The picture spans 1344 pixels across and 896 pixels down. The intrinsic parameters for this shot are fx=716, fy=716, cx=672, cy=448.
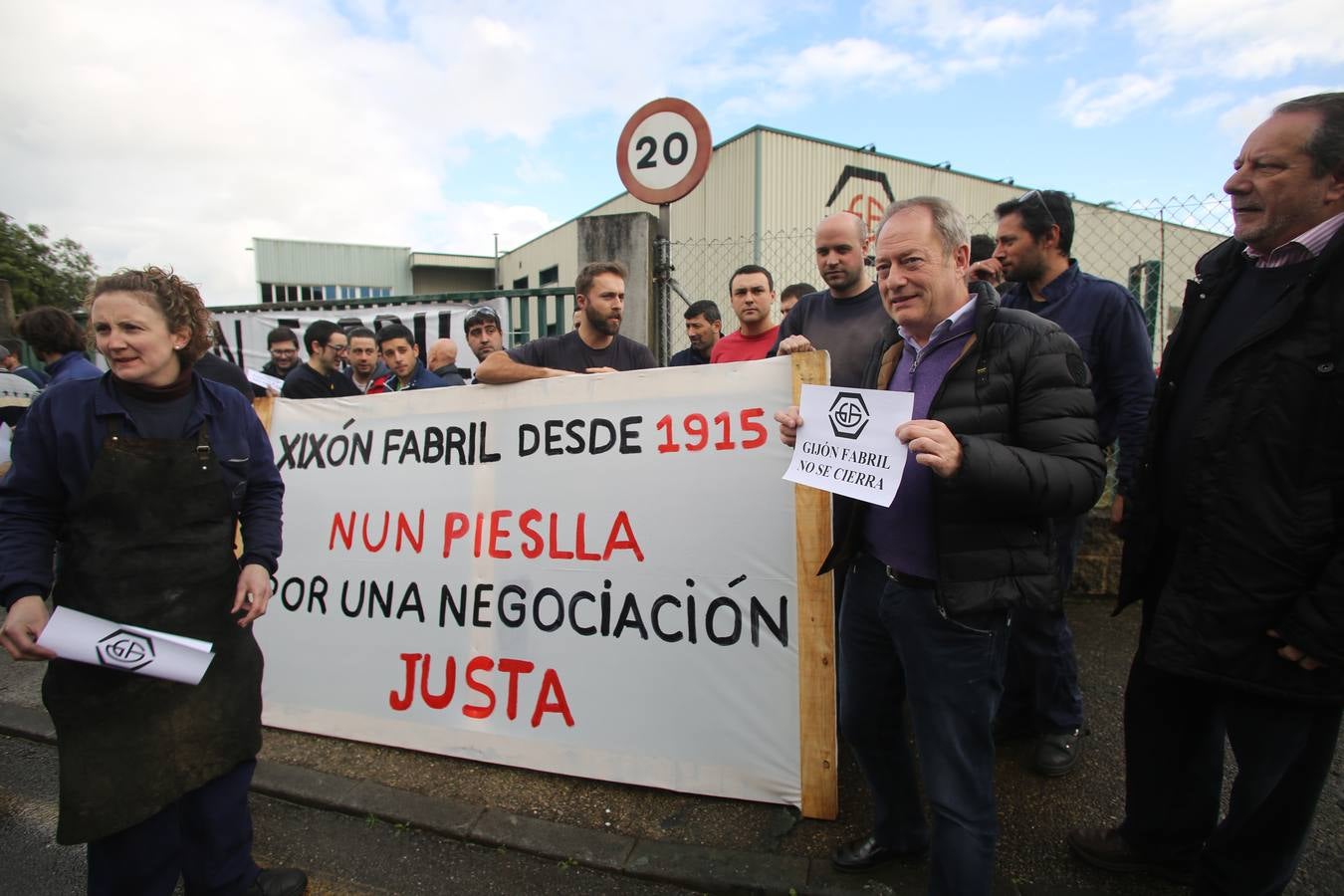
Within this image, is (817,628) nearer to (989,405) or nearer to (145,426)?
(989,405)

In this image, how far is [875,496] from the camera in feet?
5.26

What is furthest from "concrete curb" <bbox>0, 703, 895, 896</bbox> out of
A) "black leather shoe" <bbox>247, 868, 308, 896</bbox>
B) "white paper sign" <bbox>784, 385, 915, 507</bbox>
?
"white paper sign" <bbox>784, 385, 915, 507</bbox>

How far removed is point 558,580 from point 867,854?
4.46 ft

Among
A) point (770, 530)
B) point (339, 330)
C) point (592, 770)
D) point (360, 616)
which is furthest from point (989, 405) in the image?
point (339, 330)

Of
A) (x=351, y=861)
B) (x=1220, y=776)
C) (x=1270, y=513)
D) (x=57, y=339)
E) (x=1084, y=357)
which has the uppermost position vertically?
(x=57, y=339)

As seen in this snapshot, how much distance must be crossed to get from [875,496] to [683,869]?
4.51ft

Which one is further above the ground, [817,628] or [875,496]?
[875,496]

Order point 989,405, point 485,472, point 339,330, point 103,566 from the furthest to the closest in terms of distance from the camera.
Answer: point 339,330 → point 485,472 → point 103,566 → point 989,405

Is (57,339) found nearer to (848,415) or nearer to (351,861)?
(351,861)

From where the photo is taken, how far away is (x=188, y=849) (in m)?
1.96

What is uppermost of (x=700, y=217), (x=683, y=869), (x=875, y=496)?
(x=700, y=217)

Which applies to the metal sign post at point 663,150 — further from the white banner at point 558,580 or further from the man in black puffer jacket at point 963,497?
the man in black puffer jacket at point 963,497

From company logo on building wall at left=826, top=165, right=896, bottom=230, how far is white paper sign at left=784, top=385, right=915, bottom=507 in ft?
49.2

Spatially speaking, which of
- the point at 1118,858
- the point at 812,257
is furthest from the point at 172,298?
the point at 812,257
